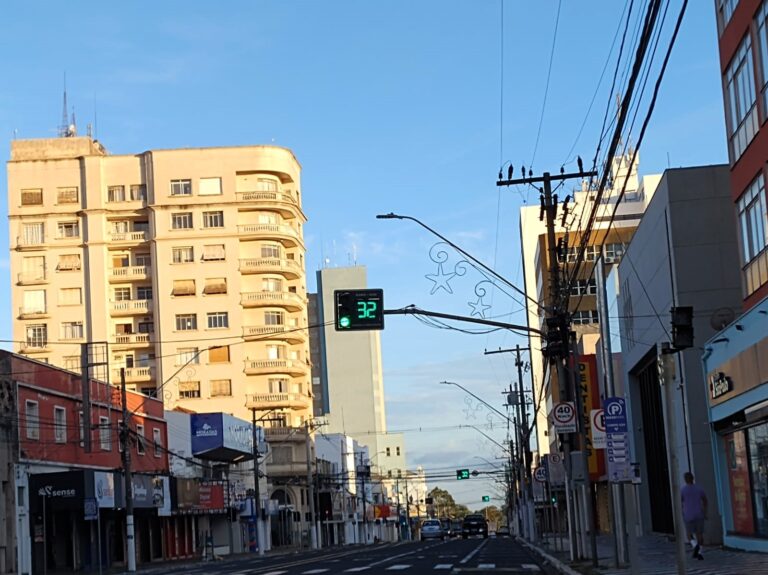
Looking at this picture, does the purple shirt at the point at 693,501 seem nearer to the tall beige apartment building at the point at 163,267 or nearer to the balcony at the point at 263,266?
the tall beige apartment building at the point at 163,267

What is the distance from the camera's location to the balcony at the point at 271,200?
100 metres

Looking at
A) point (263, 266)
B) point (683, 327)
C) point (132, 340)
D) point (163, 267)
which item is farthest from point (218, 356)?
point (683, 327)

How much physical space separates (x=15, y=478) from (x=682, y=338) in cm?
3470

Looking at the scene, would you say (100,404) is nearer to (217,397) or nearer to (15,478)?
(15,478)

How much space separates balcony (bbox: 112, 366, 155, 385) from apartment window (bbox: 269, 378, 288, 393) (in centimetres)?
1016

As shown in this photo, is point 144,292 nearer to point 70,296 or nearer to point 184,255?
point 184,255

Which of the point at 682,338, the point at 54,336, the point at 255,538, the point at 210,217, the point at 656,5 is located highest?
the point at 210,217

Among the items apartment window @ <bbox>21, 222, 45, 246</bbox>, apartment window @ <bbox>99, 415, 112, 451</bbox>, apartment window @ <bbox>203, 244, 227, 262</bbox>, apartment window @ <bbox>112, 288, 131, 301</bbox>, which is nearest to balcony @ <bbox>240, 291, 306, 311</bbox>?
apartment window @ <bbox>203, 244, 227, 262</bbox>

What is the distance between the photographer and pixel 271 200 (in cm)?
10062

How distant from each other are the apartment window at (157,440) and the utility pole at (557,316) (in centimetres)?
3650

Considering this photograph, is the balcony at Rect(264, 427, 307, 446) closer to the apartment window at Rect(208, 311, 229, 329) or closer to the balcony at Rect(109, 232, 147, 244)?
the apartment window at Rect(208, 311, 229, 329)

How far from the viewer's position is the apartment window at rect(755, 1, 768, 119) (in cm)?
2584

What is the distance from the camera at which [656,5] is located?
1200cm

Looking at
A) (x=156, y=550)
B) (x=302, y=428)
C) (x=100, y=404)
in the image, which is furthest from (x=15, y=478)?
(x=302, y=428)
